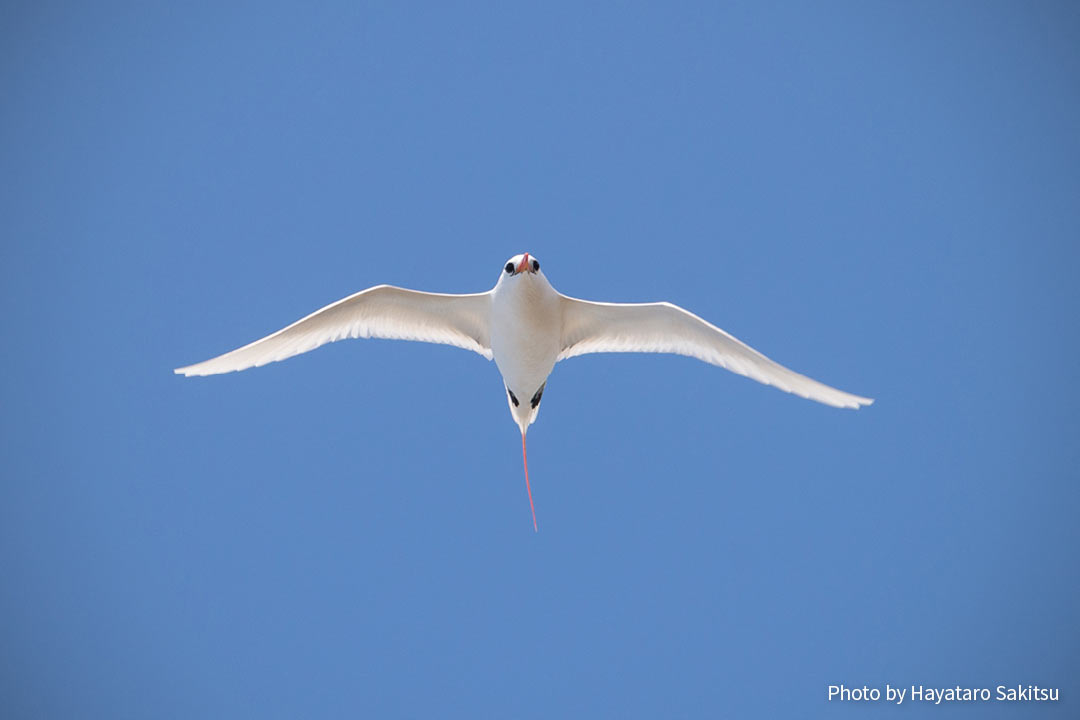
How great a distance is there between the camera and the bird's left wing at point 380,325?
7.43 meters

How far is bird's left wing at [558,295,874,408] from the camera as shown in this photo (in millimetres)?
7586

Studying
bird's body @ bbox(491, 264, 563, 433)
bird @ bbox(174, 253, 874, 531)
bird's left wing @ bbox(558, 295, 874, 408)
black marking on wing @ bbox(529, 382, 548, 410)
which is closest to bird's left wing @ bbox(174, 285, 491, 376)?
bird @ bbox(174, 253, 874, 531)

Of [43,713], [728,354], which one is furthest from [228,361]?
[43,713]

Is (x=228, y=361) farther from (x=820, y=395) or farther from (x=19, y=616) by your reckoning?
(x=19, y=616)

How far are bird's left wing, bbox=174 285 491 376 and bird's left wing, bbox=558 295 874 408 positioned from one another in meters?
0.92

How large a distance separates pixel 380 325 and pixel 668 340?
282 cm

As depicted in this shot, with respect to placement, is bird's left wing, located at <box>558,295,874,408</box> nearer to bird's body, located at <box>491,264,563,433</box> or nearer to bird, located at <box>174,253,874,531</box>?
bird, located at <box>174,253,874,531</box>

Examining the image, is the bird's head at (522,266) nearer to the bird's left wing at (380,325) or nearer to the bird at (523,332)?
the bird at (523,332)

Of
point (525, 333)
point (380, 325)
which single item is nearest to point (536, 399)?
point (525, 333)

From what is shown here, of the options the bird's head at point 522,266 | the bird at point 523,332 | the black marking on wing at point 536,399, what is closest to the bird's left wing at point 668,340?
the bird at point 523,332

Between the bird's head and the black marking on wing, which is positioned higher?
the bird's head

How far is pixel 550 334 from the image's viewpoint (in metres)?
7.73

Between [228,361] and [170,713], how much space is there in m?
16.1

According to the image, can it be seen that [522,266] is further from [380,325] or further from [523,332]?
[380,325]
